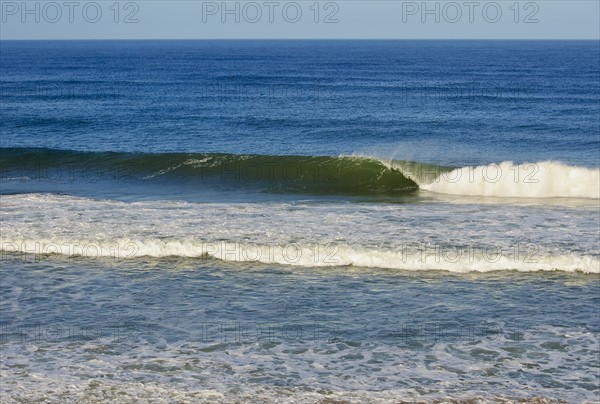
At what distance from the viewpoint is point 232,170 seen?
92.0 ft

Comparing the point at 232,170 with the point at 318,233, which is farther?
the point at 232,170

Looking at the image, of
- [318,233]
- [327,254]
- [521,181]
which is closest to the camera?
[327,254]

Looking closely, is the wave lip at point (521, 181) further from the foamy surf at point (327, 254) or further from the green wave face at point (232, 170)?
the foamy surf at point (327, 254)

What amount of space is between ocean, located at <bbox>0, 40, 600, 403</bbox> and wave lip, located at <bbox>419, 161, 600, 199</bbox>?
7 cm

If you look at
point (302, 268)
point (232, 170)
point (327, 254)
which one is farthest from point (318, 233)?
point (232, 170)

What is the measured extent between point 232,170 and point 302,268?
13.3 m

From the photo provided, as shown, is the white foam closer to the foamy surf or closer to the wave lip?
the foamy surf

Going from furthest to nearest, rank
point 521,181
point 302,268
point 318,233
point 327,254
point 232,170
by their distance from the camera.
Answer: point 232,170 → point 521,181 → point 318,233 → point 327,254 → point 302,268

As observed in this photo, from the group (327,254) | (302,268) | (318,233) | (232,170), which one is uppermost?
(232,170)

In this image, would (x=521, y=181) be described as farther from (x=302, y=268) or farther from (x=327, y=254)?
(x=302, y=268)

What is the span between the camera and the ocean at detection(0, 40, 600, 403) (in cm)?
1021

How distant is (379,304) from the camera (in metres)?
12.9

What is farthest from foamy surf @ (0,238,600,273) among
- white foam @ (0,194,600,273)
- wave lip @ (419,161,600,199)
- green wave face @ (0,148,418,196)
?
green wave face @ (0,148,418,196)

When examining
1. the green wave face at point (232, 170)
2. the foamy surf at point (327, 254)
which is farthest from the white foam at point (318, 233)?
the green wave face at point (232, 170)
